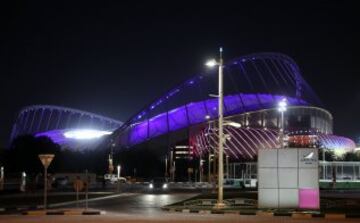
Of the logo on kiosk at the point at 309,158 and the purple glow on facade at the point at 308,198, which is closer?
the purple glow on facade at the point at 308,198

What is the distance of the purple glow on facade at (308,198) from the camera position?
34.7 metres

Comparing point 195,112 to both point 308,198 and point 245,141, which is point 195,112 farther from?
point 308,198

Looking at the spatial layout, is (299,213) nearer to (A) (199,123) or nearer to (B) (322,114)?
(A) (199,123)

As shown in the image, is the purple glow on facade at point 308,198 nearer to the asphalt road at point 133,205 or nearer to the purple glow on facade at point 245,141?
the asphalt road at point 133,205

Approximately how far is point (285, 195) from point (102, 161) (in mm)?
120239

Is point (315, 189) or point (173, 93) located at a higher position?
point (173, 93)

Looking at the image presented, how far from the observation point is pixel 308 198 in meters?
35.0

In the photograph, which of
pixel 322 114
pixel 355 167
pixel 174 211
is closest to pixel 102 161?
pixel 322 114

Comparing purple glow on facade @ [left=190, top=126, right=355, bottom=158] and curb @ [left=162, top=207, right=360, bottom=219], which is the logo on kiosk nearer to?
curb @ [left=162, top=207, right=360, bottom=219]

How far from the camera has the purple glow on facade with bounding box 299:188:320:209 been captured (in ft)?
114

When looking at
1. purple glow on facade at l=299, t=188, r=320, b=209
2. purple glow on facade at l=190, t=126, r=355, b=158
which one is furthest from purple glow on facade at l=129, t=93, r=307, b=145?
purple glow on facade at l=299, t=188, r=320, b=209

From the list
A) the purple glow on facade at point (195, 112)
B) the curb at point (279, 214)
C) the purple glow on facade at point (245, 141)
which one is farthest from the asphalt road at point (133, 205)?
the purple glow on facade at point (195, 112)

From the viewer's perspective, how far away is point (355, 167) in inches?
3656

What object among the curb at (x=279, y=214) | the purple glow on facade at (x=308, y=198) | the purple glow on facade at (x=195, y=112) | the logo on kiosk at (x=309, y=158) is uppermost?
the purple glow on facade at (x=195, y=112)
